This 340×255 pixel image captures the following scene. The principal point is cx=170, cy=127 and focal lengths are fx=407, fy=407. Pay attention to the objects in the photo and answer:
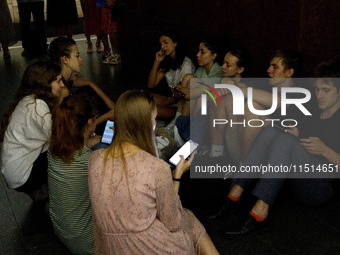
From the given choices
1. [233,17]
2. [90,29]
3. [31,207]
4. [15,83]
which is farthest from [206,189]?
[90,29]

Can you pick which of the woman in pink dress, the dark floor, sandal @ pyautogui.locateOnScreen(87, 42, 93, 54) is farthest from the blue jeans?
sandal @ pyautogui.locateOnScreen(87, 42, 93, 54)

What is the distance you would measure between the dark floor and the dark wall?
1.19m

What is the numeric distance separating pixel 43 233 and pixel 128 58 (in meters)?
3.56

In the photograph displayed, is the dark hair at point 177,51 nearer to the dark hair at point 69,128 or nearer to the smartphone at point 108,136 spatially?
the smartphone at point 108,136

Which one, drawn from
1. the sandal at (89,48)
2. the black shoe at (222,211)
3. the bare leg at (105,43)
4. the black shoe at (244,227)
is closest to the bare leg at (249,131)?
the black shoe at (222,211)

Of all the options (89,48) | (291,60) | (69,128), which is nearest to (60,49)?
(69,128)

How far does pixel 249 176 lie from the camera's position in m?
2.56

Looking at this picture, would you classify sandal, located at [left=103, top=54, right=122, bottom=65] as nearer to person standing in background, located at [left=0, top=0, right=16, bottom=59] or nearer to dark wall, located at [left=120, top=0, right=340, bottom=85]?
dark wall, located at [left=120, top=0, right=340, bottom=85]

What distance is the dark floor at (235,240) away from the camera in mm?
2391

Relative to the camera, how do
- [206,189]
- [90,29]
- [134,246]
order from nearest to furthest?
[134,246] < [206,189] < [90,29]

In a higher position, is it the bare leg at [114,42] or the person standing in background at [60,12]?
the person standing in background at [60,12]

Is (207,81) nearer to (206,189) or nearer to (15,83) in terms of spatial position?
(206,189)

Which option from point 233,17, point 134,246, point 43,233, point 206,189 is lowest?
point 43,233

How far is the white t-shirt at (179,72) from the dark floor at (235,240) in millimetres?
1465
